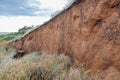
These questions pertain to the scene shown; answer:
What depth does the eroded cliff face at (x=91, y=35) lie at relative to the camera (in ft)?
26.0

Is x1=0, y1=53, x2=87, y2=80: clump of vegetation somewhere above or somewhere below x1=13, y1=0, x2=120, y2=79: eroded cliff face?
below

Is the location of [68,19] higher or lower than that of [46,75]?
higher

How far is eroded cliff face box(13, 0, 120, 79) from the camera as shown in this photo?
7.91 m

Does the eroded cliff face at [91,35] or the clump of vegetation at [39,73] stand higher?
the eroded cliff face at [91,35]

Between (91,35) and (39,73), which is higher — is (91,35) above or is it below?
above

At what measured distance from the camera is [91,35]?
9281mm

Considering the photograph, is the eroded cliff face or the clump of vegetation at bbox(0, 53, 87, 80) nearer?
the clump of vegetation at bbox(0, 53, 87, 80)

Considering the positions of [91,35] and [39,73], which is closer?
[39,73]

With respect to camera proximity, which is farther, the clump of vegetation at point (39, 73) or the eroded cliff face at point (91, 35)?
the eroded cliff face at point (91, 35)

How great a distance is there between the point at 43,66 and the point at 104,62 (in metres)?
2.13

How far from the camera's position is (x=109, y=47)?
7.99 m

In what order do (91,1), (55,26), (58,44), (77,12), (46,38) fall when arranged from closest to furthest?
(91,1) < (77,12) < (58,44) < (55,26) < (46,38)

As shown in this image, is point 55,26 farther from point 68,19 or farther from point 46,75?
point 46,75

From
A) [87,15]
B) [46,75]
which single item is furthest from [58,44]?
[46,75]
